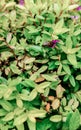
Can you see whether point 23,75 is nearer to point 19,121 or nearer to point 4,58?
point 4,58

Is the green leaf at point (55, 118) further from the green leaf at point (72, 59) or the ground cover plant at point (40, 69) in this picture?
the green leaf at point (72, 59)

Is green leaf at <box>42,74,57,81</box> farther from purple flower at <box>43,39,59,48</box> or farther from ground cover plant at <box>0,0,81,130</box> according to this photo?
purple flower at <box>43,39,59,48</box>

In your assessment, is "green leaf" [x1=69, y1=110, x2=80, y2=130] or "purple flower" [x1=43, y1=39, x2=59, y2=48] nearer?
"green leaf" [x1=69, y1=110, x2=80, y2=130]

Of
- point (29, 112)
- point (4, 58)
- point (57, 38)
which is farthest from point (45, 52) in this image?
point (29, 112)

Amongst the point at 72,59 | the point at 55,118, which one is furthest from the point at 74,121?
the point at 72,59

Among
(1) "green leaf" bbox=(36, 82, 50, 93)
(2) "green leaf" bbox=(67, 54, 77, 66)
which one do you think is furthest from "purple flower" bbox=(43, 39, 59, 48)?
(1) "green leaf" bbox=(36, 82, 50, 93)

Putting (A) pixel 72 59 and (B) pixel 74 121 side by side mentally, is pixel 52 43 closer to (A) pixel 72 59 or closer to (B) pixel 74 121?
(A) pixel 72 59

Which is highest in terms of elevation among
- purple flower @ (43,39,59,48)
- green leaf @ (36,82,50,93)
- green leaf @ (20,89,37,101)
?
purple flower @ (43,39,59,48)

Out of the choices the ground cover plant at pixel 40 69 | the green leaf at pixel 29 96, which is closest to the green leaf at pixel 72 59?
the ground cover plant at pixel 40 69
